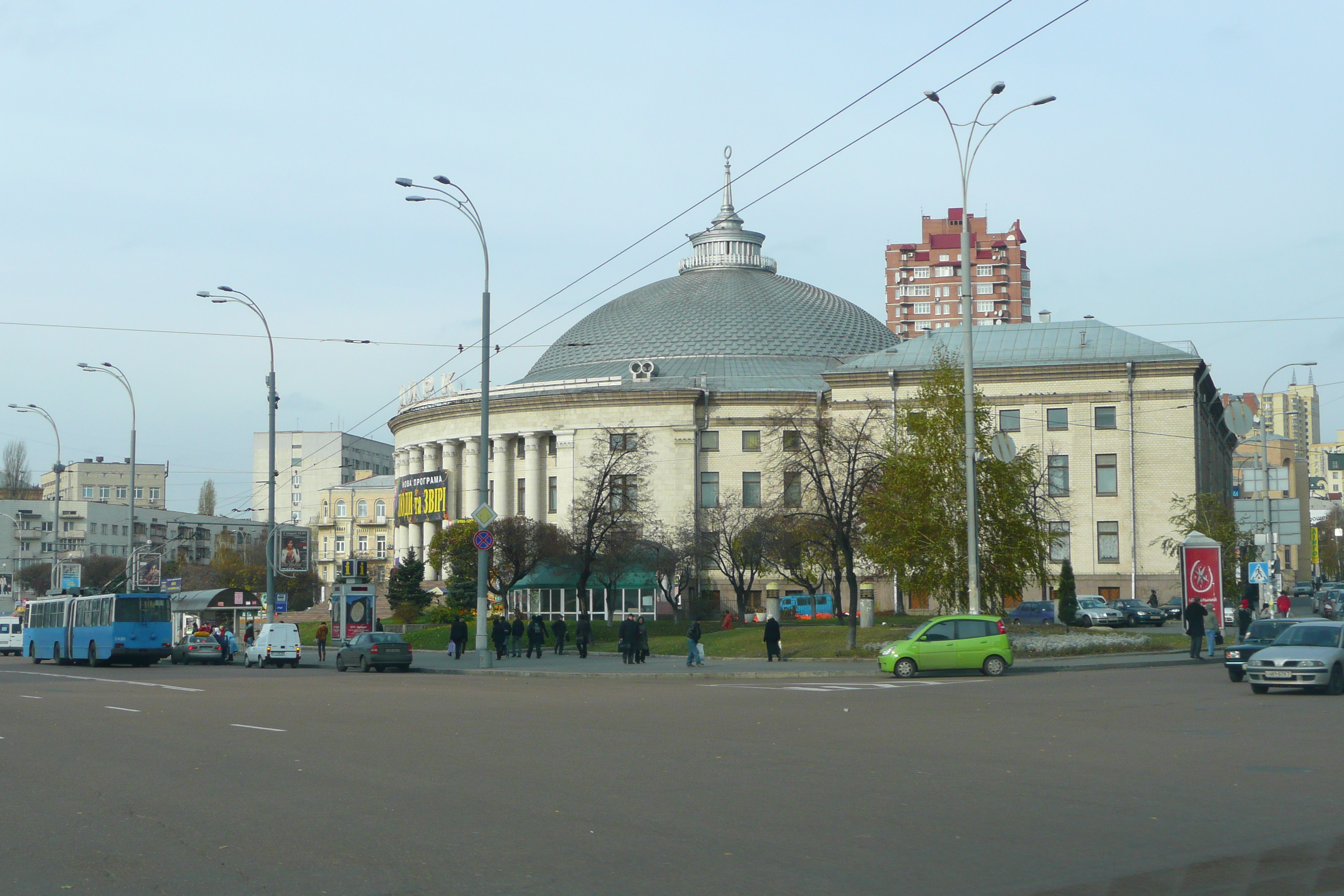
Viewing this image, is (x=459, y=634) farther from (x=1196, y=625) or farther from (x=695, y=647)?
(x=1196, y=625)

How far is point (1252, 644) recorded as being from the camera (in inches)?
1070

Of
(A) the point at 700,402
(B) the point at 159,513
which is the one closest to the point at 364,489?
(B) the point at 159,513

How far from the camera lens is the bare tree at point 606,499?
59250mm

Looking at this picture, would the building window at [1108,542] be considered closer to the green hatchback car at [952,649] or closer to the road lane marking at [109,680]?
the green hatchback car at [952,649]

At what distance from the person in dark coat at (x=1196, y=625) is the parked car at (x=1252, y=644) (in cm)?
623

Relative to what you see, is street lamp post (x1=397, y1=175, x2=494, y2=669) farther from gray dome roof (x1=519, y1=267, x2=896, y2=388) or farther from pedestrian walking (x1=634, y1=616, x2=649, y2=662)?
gray dome roof (x1=519, y1=267, x2=896, y2=388)

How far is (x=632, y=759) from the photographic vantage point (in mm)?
14211

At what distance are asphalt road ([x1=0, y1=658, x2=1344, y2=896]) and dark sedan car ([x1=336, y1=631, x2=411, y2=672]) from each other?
1762 cm

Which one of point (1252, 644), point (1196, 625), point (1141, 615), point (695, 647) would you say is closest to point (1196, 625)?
point (1196, 625)

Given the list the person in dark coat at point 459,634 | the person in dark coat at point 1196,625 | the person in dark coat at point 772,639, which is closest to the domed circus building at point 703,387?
the person in dark coat at point 459,634

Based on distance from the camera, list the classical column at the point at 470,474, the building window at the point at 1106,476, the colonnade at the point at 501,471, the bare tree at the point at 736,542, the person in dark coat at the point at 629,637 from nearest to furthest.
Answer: the person in dark coat at the point at 629,637, the bare tree at the point at 736,542, the building window at the point at 1106,476, the colonnade at the point at 501,471, the classical column at the point at 470,474

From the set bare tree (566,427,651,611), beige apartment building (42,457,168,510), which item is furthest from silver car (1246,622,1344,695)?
beige apartment building (42,457,168,510)

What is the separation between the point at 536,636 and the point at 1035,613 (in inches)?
946

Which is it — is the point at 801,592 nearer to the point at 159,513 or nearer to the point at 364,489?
the point at 364,489
